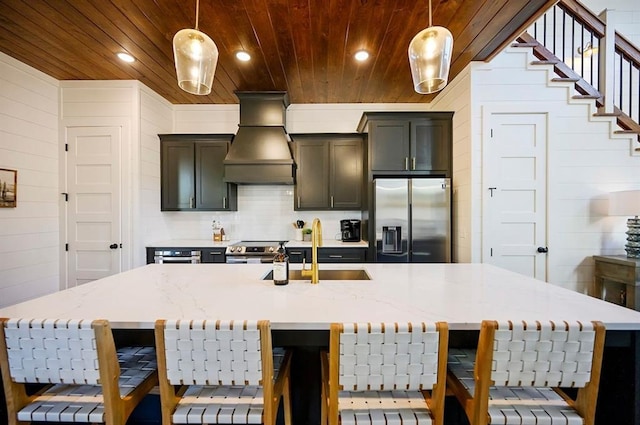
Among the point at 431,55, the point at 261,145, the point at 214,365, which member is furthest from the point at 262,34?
the point at 214,365

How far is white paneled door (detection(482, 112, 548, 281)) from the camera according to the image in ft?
9.89

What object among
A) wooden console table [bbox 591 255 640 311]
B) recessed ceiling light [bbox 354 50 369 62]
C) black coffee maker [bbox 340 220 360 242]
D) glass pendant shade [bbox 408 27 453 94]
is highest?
recessed ceiling light [bbox 354 50 369 62]

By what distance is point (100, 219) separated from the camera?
344 centimetres

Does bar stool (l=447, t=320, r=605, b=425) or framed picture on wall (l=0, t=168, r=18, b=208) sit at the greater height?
framed picture on wall (l=0, t=168, r=18, b=208)

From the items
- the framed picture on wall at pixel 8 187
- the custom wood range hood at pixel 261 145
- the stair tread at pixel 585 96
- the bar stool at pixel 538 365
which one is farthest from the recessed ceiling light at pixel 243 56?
the stair tread at pixel 585 96

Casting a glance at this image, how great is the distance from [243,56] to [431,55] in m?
2.03

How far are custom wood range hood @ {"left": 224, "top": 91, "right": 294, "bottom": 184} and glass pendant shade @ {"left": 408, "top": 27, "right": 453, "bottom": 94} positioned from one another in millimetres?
2251

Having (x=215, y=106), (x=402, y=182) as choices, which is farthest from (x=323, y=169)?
(x=215, y=106)

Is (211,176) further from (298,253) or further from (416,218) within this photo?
(416,218)

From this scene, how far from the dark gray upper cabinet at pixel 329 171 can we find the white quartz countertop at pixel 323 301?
2.08 meters

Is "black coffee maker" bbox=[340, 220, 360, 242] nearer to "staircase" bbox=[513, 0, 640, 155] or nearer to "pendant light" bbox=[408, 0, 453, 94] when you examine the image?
"pendant light" bbox=[408, 0, 453, 94]

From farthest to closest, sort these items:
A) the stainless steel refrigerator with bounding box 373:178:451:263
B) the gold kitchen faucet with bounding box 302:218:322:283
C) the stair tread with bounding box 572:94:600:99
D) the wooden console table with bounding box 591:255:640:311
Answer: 1. the stainless steel refrigerator with bounding box 373:178:451:263
2. the stair tread with bounding box 572:94:600:99
3. the wooden console table with bounding box 591:255:640:311
4. the gold kitchen faucet with bounding box 302:218:322:283

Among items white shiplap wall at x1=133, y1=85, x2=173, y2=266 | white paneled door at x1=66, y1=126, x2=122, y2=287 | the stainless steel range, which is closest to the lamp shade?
the stainless steel range

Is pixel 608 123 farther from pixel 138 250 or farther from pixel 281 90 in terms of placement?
pixel 138 250
